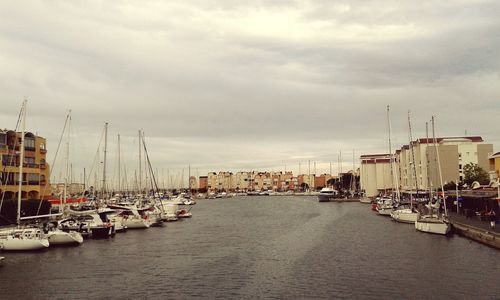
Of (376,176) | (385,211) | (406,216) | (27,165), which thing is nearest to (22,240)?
(27,165)

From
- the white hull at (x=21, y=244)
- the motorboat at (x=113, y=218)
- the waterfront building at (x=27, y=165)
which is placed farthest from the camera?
the waterfront building at (x=27, y=165)

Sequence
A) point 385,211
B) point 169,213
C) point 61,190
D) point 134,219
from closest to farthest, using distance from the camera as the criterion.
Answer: point 134,219, point 61,190, point 169,213, point 385,211

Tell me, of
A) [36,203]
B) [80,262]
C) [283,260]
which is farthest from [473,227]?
[36,203]

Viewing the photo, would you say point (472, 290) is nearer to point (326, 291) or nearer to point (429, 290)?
point (429, 290)

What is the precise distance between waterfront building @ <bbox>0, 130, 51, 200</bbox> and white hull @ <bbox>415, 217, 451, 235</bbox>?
5214 cm

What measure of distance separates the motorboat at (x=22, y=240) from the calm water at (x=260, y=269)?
3.87 feet

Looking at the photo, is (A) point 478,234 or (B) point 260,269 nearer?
(B) point 260,269

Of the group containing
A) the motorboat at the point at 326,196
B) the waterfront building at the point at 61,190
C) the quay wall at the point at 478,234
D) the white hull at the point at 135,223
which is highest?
the waterfront building at the point at 61,190

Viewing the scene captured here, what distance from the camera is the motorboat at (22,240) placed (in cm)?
4112

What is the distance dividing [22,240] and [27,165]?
36566mm

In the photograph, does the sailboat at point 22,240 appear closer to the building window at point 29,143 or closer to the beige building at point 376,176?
the building window at point 29,143

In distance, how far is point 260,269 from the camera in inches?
1345

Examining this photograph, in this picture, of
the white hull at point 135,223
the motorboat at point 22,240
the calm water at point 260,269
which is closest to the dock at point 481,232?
the calm water at point 260,269

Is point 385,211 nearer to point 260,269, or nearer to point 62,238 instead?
point 260,269
